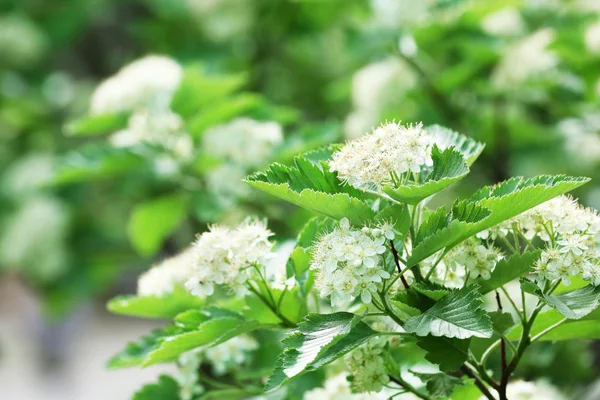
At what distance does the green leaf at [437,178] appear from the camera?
1.58 feet

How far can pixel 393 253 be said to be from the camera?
0.51 meters

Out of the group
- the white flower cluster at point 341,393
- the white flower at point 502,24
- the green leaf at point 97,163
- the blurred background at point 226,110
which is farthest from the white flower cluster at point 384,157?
the white flower at point 502,24

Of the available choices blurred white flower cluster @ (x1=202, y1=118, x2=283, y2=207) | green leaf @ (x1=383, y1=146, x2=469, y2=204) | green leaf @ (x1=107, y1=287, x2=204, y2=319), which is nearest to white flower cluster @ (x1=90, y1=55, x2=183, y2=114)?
blurred white flower cluster @ (x1=202, y1=118, x2=283, y2=207)

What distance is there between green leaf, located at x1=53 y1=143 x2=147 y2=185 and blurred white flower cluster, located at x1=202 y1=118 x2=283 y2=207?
0.12 meters

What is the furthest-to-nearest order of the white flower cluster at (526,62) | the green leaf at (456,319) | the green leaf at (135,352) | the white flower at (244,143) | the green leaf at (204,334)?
1. the white flower cluster at (526,62)
2. the white flower at (244,143)
3. the green leaf at (135,352)
4. the green leaf at (204,334)
5. the green leaf at (456,319)

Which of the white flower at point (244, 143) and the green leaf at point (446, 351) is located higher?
the white flower at point (244, 143)

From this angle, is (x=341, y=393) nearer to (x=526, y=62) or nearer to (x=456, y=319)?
(x=456, y=319)

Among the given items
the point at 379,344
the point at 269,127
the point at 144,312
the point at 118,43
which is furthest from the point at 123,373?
the point at 379,344

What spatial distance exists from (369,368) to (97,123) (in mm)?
740

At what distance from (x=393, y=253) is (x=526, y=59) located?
0.80 metres

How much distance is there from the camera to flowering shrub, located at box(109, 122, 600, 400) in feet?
1.61

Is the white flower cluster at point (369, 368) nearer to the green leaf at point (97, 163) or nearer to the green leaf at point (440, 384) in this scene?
the green leaf at point (440, 384)

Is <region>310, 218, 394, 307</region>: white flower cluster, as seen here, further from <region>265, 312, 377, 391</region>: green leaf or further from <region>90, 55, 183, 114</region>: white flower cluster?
<region>90, 55, 183, 114</region>: white flower cluster

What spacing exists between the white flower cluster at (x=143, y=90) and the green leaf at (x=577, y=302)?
0.75m
